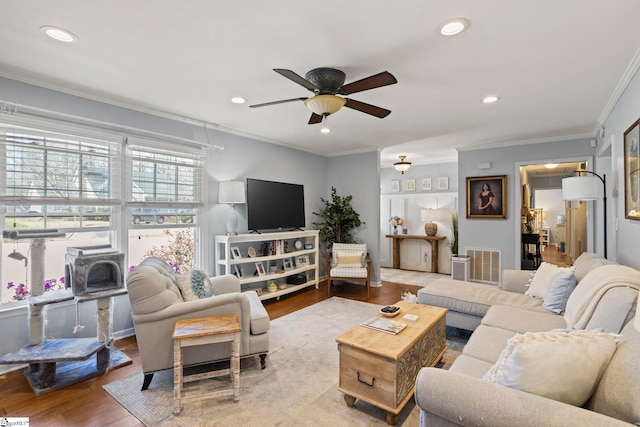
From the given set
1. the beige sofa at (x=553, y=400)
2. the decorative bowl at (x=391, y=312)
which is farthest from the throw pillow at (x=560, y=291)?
the decorative bowl at (x=391, y=312)

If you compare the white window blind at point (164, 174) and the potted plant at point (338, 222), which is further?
the potted plant at point (338, 222)

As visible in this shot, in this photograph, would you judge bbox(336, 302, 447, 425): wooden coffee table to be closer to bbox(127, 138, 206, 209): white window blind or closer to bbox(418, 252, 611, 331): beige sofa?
bbox(418, 252, 611, 331): beige sofa

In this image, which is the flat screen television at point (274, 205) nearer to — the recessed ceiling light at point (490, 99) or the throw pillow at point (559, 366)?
the recessed ceiling light at point (490, 99)

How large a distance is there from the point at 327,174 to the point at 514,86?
3759 mm

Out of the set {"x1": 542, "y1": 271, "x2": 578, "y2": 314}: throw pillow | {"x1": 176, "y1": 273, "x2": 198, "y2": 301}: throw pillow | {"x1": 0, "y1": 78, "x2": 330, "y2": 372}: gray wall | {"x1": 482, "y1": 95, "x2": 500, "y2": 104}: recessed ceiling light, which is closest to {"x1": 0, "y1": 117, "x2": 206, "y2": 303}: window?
{"x1": 0, "y1": 78, "x2": 330, "y2": 372}: gray wall

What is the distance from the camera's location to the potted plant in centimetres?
575

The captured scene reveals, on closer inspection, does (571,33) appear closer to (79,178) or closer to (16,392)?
(79,178)

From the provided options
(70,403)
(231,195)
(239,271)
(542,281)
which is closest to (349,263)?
(239,271)

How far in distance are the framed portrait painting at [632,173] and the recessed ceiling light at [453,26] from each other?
1578mm

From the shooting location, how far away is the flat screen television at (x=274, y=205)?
4.57 meters

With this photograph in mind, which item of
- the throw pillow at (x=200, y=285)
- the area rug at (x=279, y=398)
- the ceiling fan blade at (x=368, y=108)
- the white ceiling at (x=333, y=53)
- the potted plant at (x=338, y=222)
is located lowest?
the area rug at (x=279, y=398)

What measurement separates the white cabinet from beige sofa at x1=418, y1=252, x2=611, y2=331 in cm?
221

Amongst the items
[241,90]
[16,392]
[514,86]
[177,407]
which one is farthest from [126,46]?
[514,86]

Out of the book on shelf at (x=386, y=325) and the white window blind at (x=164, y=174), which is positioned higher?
the white window blind at (x=164, y=174)
